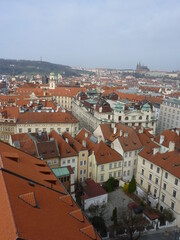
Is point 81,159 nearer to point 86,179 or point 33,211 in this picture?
point 86,179

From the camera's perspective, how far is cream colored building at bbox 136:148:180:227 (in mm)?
37969

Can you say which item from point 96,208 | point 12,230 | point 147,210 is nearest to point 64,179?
point 96,208

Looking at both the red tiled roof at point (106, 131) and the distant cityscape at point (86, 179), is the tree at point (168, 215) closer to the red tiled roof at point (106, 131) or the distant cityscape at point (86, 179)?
the distant cityscape at point (86, 179)

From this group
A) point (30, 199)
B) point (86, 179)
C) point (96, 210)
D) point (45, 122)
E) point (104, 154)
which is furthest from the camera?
point (45, 122)

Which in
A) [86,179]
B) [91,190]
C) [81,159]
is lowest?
[86,179]

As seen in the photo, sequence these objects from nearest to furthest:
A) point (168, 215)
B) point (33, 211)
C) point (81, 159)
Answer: point (33, 211)
point (168, 215)
point (81, 159)

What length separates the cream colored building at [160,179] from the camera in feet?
125

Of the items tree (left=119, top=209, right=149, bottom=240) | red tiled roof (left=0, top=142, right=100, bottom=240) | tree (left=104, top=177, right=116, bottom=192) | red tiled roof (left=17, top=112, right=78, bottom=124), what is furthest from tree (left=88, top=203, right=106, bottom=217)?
red tiled roof (left=17, top=112, right=78, bottom=124)

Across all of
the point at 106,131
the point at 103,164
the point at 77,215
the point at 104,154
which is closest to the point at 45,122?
the point at 106,131

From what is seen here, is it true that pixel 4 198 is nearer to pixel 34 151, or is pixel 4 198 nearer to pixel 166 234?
pixel 34 151

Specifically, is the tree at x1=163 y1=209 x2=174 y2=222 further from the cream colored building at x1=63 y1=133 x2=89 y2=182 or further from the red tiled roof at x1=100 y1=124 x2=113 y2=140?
the red tiled roof at x1=100 y1=124 x2=113 y2=140

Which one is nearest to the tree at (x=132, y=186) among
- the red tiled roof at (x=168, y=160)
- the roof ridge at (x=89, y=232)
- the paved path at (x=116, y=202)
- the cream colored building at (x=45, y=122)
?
the paved path at (x=116, y=202)

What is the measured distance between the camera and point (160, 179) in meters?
41.2

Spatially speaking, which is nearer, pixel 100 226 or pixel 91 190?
pixel 100 226
